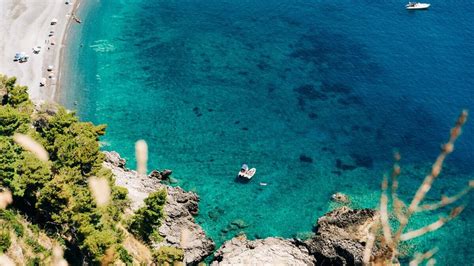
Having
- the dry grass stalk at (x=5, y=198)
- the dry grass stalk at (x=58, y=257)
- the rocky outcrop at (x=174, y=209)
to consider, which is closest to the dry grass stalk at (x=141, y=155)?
the rocky outcrop at (x=174, y=209)

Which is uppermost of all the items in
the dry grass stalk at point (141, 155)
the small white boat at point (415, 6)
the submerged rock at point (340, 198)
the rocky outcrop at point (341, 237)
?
the small white boat at point (415, 6)

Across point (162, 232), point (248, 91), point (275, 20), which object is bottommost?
point (162, 232)

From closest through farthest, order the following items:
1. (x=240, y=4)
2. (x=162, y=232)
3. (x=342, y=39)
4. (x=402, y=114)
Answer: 1. (x=162, y=232)
2. (x=402, y=114)
3. (x=342, y=39)
4. (x=240, y=4)

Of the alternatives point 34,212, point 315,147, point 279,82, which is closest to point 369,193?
point 315,147

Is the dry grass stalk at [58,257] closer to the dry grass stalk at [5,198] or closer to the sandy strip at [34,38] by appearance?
the dry grass stalk at [5,198]

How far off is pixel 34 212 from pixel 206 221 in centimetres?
2423

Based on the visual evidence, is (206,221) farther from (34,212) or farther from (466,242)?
(466,242)

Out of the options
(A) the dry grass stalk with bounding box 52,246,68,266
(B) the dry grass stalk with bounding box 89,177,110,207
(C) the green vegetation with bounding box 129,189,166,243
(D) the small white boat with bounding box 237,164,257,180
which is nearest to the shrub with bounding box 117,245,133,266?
(C) the green vegetation with bounding box 129,189,166,243

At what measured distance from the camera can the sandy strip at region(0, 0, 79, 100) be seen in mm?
83188

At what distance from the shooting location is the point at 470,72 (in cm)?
9538

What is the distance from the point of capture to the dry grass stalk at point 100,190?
52.6 metres

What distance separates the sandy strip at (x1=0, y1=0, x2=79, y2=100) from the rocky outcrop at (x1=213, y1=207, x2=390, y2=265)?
153 feet

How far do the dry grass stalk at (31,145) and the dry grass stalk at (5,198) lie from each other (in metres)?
7.71

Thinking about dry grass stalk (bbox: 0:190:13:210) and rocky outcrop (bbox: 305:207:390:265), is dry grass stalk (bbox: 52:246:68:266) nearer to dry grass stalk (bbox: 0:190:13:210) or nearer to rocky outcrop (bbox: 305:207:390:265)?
dry grass stalk (bbox: 0:190:13:210)
